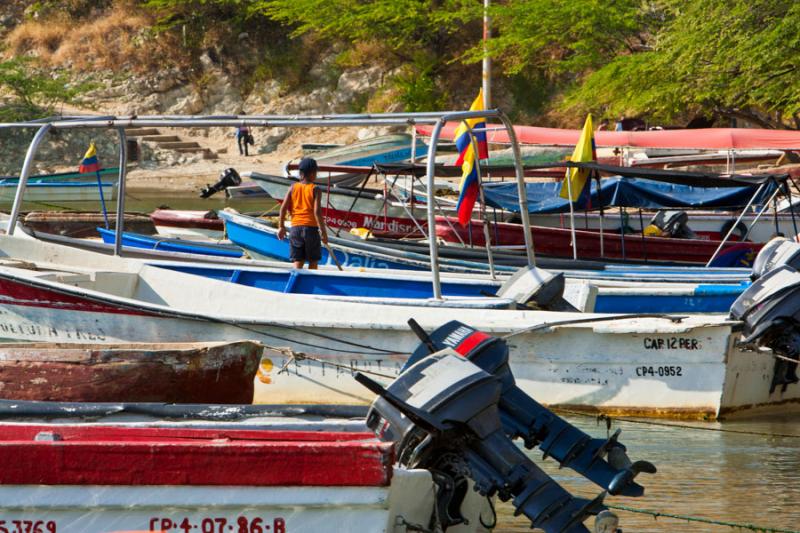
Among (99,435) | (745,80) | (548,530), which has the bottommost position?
(548,530)

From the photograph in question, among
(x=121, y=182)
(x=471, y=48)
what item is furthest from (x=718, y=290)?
(x=471, y=48)

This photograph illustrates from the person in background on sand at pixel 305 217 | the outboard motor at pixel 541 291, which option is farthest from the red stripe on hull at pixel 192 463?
the person in background on sand at pixel 305 217

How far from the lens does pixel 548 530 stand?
5426mm

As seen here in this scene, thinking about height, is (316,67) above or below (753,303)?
above

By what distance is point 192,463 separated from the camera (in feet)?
15.6

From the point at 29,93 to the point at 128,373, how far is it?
34795 mm

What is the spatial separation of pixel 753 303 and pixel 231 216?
9528 millimetres

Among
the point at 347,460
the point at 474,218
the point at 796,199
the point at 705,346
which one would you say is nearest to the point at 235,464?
the point at 347,460

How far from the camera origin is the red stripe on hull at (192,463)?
15.6ft

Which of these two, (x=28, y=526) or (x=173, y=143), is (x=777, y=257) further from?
(x=173, y=143)

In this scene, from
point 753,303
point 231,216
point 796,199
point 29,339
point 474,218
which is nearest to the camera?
point 753,303

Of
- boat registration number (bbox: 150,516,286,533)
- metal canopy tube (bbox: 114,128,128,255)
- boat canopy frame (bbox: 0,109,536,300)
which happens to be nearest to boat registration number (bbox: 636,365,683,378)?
boat canopy frame (bbox: 0,109,536,300)

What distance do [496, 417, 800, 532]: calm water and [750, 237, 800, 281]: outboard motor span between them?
1.31 metres

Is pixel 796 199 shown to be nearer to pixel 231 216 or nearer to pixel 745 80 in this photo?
pixel 745 80
